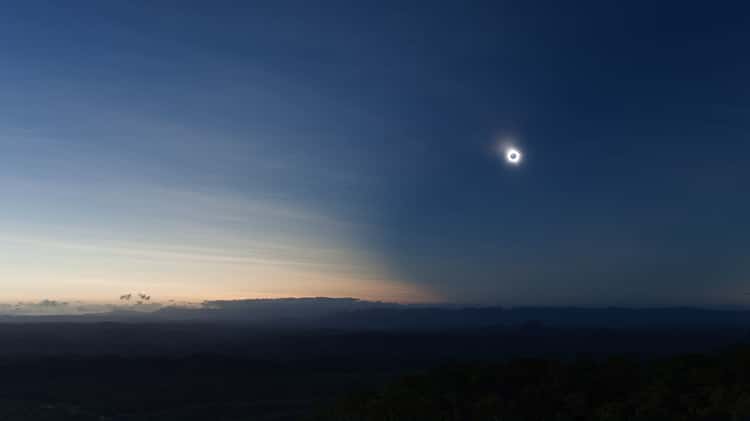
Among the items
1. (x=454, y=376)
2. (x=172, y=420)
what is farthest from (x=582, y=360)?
(x=172, y=420)

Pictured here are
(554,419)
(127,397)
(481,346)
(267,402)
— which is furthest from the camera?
(481,346)

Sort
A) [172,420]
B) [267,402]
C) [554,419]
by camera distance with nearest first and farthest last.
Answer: [554,419] → [172,420] → [267,402]

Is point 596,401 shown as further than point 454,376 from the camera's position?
No

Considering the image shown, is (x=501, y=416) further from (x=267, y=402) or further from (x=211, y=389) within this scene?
(x=211, y=389)

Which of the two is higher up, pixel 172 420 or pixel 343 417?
pixel 343 417

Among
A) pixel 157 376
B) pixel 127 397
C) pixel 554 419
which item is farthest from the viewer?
pixel 157 376

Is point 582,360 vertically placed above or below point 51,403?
above

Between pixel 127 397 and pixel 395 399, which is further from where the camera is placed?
pixel 127 397

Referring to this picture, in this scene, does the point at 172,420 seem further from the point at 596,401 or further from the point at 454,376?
the point at 596,401

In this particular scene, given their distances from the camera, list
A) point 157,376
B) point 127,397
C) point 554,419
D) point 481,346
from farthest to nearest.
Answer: point 481,346 → point 157,376 → point 127,397 → point 554,419

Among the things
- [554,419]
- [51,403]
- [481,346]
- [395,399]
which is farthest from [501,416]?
[481,346]
